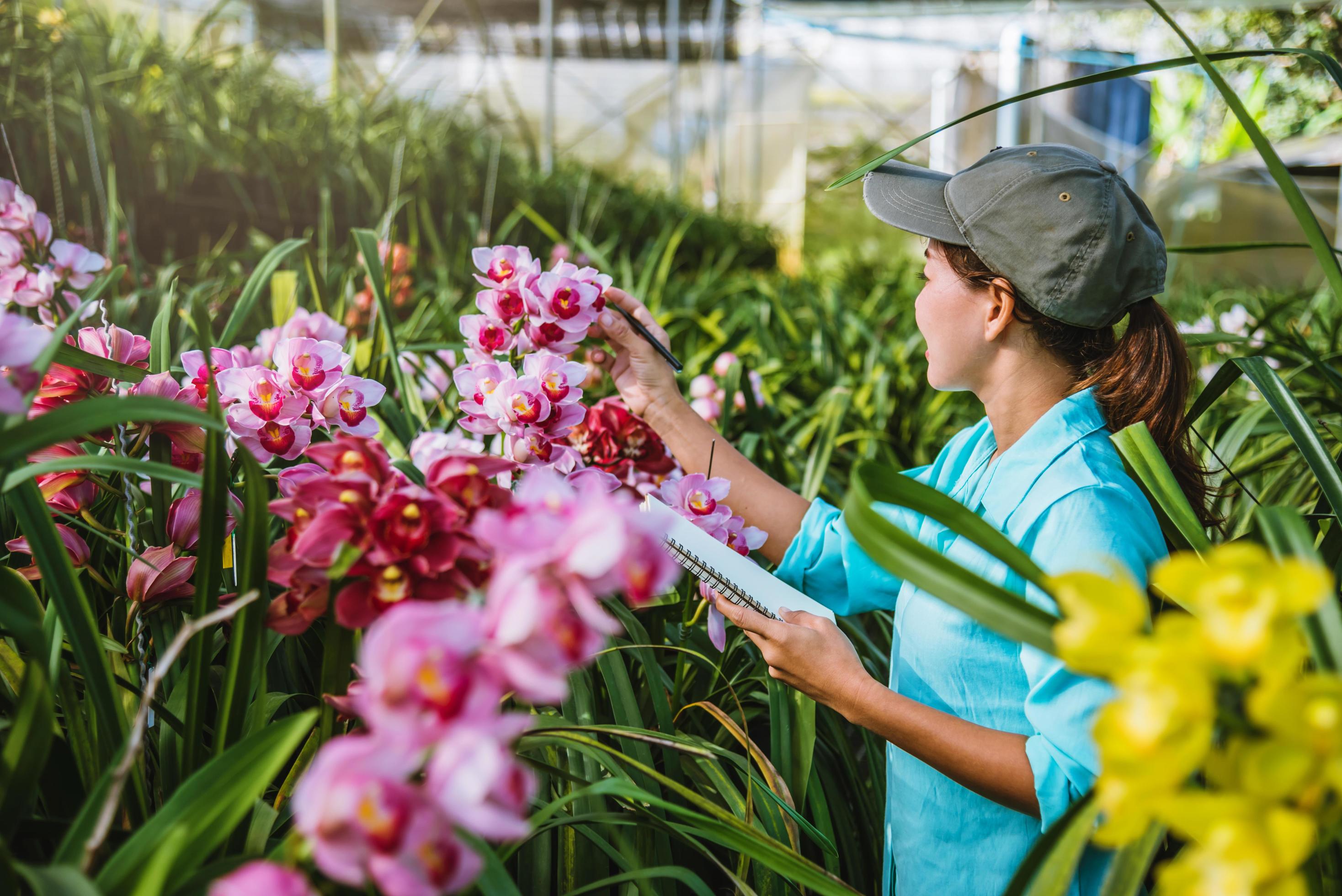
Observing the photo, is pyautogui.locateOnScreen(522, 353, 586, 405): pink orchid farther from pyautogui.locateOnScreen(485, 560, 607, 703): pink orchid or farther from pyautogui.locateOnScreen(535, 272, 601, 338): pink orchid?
pyautogui.locateOnScreen(485, 560, 607, 703): pink orchid

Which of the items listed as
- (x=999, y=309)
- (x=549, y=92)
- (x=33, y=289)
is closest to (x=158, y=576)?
(x=33, y=289)

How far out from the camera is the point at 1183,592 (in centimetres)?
29

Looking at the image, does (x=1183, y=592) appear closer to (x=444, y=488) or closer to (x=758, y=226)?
(x=444, y=488)

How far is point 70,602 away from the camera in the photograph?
491mm

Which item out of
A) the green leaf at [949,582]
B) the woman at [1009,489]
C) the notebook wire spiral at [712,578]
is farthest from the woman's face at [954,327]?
the green leaf at [949,582]

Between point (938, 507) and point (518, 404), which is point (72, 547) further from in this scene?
point (938, 507)

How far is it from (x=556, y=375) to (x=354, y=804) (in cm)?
56

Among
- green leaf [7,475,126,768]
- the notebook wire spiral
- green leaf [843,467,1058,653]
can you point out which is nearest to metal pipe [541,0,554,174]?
the notebook wire spiral

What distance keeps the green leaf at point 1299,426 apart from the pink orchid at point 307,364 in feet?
2.50

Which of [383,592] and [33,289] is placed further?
[33,289]

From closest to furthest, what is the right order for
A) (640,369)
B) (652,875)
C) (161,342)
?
(652,875), (161,342), (640,369)

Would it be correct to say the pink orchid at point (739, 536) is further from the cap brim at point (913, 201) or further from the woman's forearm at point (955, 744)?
the cap brim at point (913, 201)

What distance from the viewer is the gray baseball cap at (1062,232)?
2.86ft

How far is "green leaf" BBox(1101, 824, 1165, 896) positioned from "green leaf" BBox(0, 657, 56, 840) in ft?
1.72
